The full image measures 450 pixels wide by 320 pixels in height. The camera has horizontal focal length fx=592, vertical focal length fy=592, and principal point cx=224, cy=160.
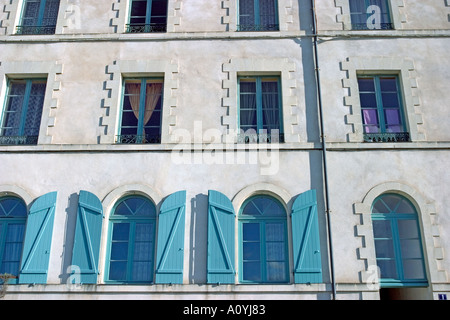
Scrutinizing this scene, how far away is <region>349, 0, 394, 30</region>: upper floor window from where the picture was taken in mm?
12039

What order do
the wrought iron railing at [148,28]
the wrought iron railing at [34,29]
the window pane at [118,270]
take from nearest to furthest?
the window pane at [118,270] < the wrought iron railing at [148,28] < the wrought iron railing at [34,29]

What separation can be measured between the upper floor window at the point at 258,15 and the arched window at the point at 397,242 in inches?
166

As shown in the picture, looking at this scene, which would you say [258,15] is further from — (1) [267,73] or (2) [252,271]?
(2) [252,271]

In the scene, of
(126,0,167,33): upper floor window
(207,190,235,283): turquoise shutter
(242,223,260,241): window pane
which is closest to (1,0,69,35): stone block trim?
(126,0,167,33): upper floor window

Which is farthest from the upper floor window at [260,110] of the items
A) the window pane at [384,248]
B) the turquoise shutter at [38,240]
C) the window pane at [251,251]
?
the turquoise shutter at [38,240]

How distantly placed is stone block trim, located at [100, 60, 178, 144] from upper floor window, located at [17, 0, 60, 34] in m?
1.81

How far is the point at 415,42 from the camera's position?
38.5 ft

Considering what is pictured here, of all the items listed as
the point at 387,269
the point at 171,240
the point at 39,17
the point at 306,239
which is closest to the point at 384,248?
the point at 387,269

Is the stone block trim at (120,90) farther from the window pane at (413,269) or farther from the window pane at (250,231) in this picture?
the window pane at (413,269)

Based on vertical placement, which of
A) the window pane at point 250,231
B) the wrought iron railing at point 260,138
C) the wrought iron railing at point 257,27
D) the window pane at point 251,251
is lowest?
the window pane at point 251,251

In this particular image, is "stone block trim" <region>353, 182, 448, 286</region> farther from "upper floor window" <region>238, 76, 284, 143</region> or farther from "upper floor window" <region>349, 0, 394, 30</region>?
"upper floor window" <region>349, 0, 394, 30</region>

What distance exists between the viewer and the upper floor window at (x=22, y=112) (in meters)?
11.3

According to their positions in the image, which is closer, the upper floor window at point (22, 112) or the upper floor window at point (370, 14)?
the upper floor window at point (22, 112)
